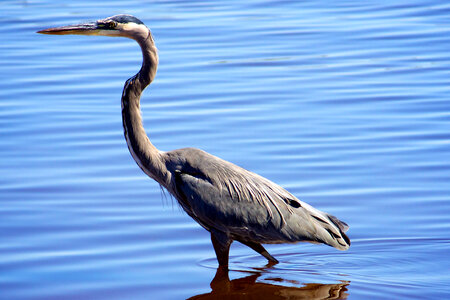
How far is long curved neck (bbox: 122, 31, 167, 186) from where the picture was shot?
5957 millimetres

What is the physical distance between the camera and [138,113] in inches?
236

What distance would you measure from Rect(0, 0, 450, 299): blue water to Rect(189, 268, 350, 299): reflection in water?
14 mm

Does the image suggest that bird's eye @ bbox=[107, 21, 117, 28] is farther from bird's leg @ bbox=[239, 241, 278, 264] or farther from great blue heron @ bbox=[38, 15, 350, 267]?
bird's leg @ bbox=[239, 241, 278, 264]

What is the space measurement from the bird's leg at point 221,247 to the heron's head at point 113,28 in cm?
158

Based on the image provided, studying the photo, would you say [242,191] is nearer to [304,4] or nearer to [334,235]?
[334,235]

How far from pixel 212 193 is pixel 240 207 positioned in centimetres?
24

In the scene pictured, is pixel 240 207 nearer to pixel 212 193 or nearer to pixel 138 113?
pixel 212 193

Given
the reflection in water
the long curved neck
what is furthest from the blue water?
the long curved neck

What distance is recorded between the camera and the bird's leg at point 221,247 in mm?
5887

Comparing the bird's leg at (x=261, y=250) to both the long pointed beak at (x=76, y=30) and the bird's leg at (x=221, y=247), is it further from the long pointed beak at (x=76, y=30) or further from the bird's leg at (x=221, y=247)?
the long pointed beak at (x=76, y=30)

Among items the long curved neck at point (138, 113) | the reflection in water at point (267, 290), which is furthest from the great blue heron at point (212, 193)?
the reflection in water at point (267, 290)

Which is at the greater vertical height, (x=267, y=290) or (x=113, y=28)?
(x=113, y=28)

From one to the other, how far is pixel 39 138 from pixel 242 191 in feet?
12.1

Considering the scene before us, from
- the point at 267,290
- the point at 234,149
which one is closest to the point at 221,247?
the point at 267,290
